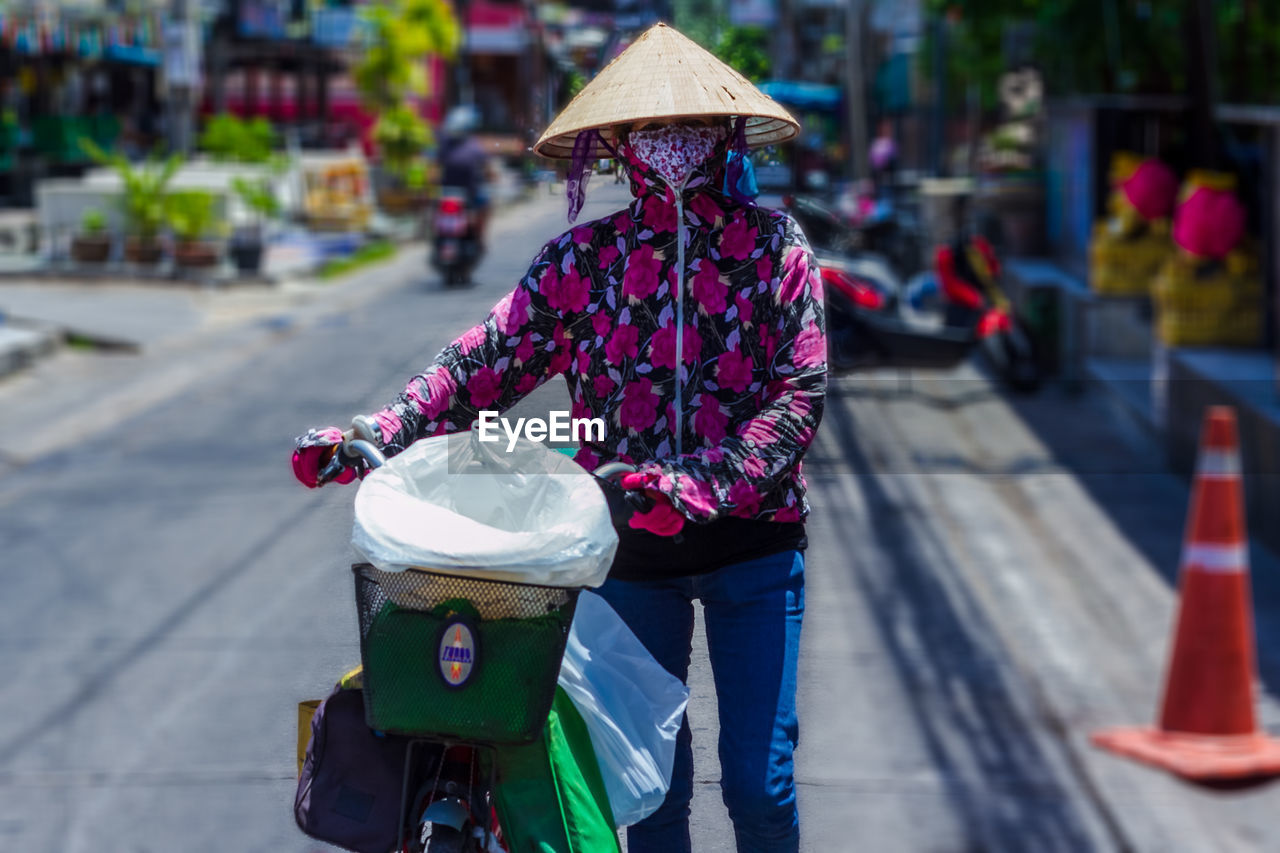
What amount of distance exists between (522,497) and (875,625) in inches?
156

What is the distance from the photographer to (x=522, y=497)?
2.51 m

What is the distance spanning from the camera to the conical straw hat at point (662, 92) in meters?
2.61

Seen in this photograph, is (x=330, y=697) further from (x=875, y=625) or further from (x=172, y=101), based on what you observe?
(x=172, y=101)

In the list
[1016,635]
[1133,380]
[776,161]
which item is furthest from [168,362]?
[776,161]

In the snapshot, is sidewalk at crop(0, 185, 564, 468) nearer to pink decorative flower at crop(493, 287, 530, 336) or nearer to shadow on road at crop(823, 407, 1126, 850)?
A: shadow on road at crop(823, 407, 1126, 850)

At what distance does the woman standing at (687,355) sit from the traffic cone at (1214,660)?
244 centimetres

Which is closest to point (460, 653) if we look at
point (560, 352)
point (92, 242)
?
point (560, 352)

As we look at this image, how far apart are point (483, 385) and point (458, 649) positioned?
2.03 feet

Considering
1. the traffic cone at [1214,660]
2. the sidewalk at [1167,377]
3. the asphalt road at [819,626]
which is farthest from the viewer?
the sidewalk at [1167,377]

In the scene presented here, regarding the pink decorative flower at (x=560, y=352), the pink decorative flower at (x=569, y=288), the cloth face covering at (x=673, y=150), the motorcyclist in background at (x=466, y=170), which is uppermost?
the motorcyclist in background at (x=466, y=170)

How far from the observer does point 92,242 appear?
642 inches

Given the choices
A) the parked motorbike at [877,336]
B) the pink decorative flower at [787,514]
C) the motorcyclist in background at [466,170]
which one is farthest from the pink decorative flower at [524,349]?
the motorcyclist in background at [466,170]

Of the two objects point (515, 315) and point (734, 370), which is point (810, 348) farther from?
point (515, 315)

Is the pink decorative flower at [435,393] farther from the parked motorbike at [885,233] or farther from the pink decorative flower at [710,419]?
the parked motorbike at [885,233]
